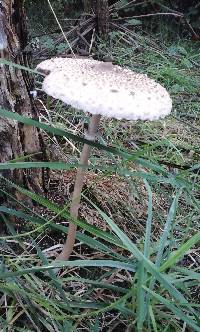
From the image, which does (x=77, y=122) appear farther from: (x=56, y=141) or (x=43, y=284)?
(x=43, y=284)

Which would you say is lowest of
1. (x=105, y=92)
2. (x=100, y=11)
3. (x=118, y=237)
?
(x=118, y=237)

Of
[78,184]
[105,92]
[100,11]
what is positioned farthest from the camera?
[100,11]

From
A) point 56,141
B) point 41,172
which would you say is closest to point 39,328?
point 41,172

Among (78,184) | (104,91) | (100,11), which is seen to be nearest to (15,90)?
(78,184)

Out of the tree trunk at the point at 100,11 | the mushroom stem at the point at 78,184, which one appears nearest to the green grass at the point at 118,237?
the mushroom stem at the point at 78,184

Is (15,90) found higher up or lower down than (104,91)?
lower down

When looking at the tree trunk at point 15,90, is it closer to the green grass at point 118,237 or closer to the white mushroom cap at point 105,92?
the green grass at point 118,237

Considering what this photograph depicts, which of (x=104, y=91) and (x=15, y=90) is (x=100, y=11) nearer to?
(x=15, y=90)
